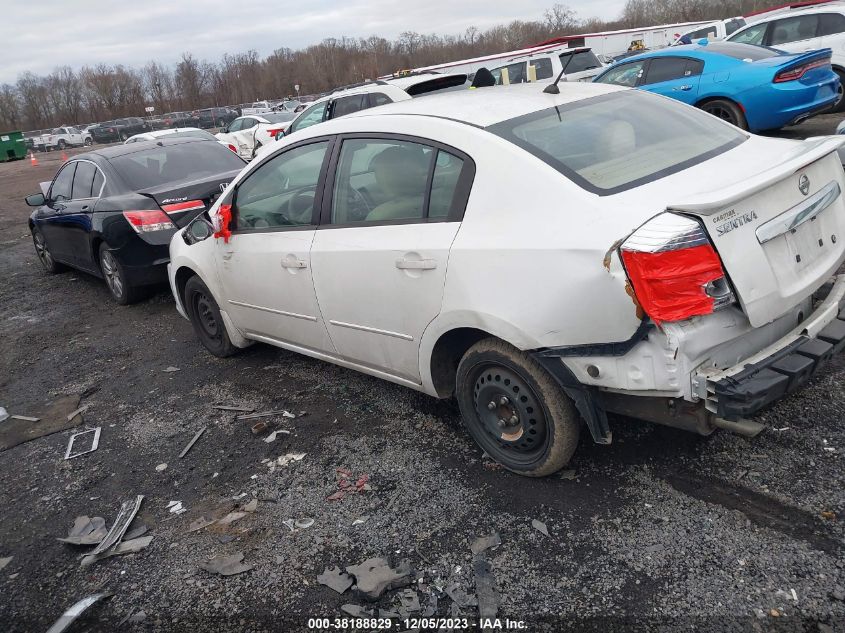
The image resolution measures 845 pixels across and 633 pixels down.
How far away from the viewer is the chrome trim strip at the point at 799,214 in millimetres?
2691

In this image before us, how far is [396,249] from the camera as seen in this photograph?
3.42m

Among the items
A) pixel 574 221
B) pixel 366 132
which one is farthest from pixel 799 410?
pixel 366 132

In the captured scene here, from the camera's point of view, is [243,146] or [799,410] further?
[243,146]

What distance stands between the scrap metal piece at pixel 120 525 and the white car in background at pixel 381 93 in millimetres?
5325

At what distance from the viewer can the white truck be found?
5141cm

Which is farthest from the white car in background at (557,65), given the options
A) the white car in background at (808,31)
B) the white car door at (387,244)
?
the white car door at (387,244)

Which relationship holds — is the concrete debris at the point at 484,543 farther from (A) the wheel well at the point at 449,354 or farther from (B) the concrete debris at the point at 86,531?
(B) the concrete debris at the point at 86,531

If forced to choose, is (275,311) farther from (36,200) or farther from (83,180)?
(36,200)

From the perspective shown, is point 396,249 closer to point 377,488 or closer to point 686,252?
point 377,488

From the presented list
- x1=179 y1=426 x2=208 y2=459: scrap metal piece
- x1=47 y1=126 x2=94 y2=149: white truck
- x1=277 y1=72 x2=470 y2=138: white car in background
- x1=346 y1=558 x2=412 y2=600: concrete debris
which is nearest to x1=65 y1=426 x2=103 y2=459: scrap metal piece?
x1=179 y1=426 x2=208 y2=459: scrap metal piece

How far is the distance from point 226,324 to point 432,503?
2636 mm

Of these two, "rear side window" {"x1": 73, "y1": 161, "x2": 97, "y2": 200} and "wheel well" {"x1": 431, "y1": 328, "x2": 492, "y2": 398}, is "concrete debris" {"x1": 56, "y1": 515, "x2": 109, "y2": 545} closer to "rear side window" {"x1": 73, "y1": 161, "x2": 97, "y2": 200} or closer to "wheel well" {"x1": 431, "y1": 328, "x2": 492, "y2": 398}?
"wheel well" {"x1": 431, "y1": 328, "x2": 492, "y2": 398}

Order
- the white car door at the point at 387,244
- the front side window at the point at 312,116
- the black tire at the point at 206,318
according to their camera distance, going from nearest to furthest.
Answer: the white car door at the point at 387,244 < the black tire at the point at 206,318 < the front side window at the point at 312,116

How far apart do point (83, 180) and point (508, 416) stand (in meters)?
6.67
